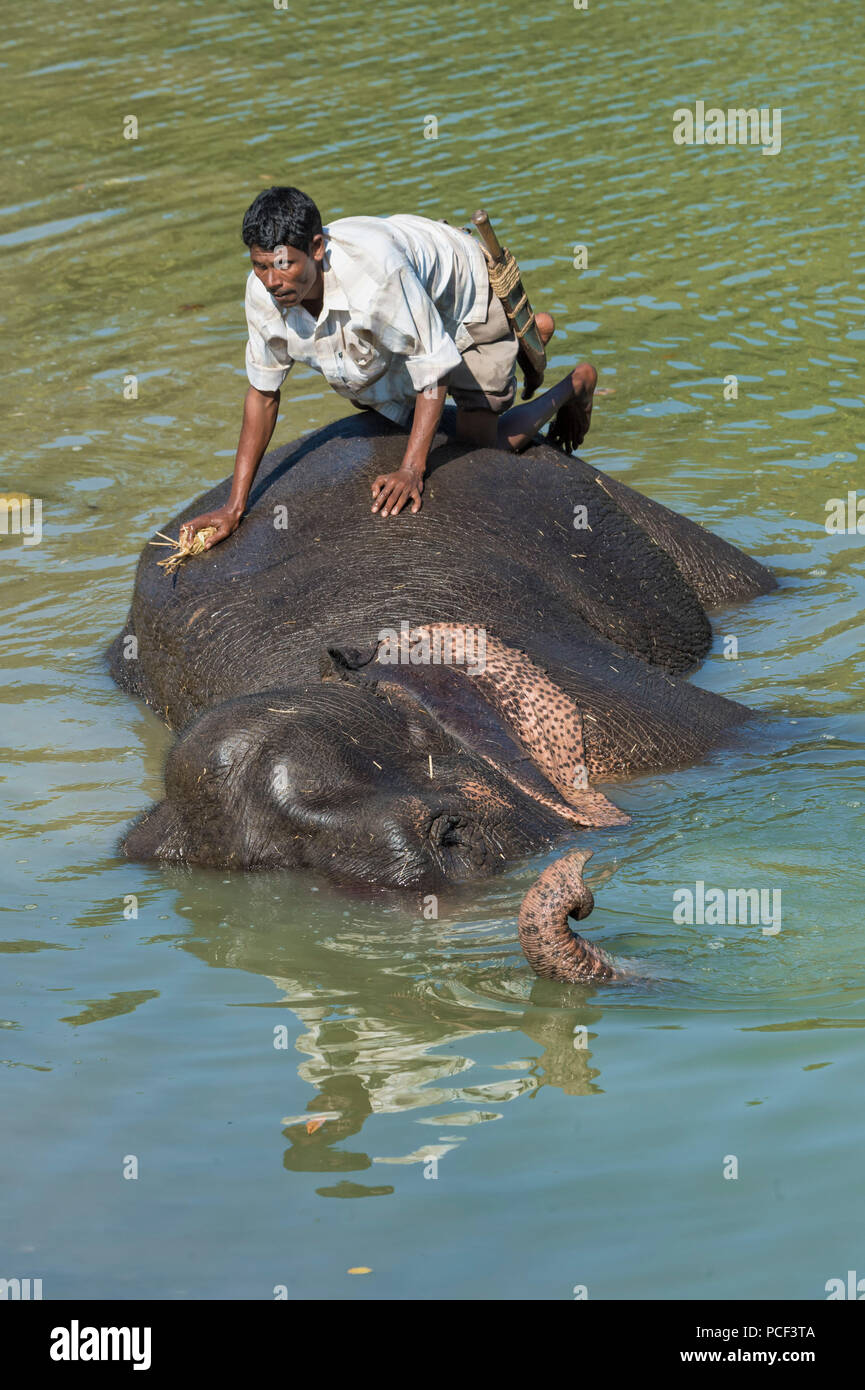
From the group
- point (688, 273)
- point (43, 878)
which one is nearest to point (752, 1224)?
point (43, 878)

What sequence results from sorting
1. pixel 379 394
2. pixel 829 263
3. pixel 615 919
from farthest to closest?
pixel 829 263
pixel 379 394
pixel 615 919

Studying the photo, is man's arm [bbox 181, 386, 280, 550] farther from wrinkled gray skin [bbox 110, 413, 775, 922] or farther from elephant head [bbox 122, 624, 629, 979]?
elephant head [bbox 122, 624, 629, 979]

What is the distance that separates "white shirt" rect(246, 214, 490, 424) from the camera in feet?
22.5

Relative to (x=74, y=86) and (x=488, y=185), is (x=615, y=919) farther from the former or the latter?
(x=74, y=86)

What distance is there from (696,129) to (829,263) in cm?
392

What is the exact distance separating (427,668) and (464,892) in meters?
1.07

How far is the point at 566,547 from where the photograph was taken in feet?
24.8

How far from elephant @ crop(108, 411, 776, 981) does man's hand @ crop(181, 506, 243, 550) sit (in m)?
0.04

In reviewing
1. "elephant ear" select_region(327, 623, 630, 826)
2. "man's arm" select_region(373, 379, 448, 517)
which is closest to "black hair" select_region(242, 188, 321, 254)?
"man's arm" select_region(373, 379, 448, 517)

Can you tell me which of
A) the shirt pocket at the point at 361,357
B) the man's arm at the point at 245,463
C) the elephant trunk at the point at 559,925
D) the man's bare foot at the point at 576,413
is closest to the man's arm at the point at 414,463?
the shirt pocket at the point at 361,357

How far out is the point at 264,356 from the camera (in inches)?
291

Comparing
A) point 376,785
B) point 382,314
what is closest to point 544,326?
point 382,314

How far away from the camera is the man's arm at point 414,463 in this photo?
7016mm

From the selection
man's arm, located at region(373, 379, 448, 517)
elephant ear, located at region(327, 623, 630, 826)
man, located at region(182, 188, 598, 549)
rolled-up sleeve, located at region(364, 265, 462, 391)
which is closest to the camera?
elephant ear, located at region(327, 623, 630, 826)
